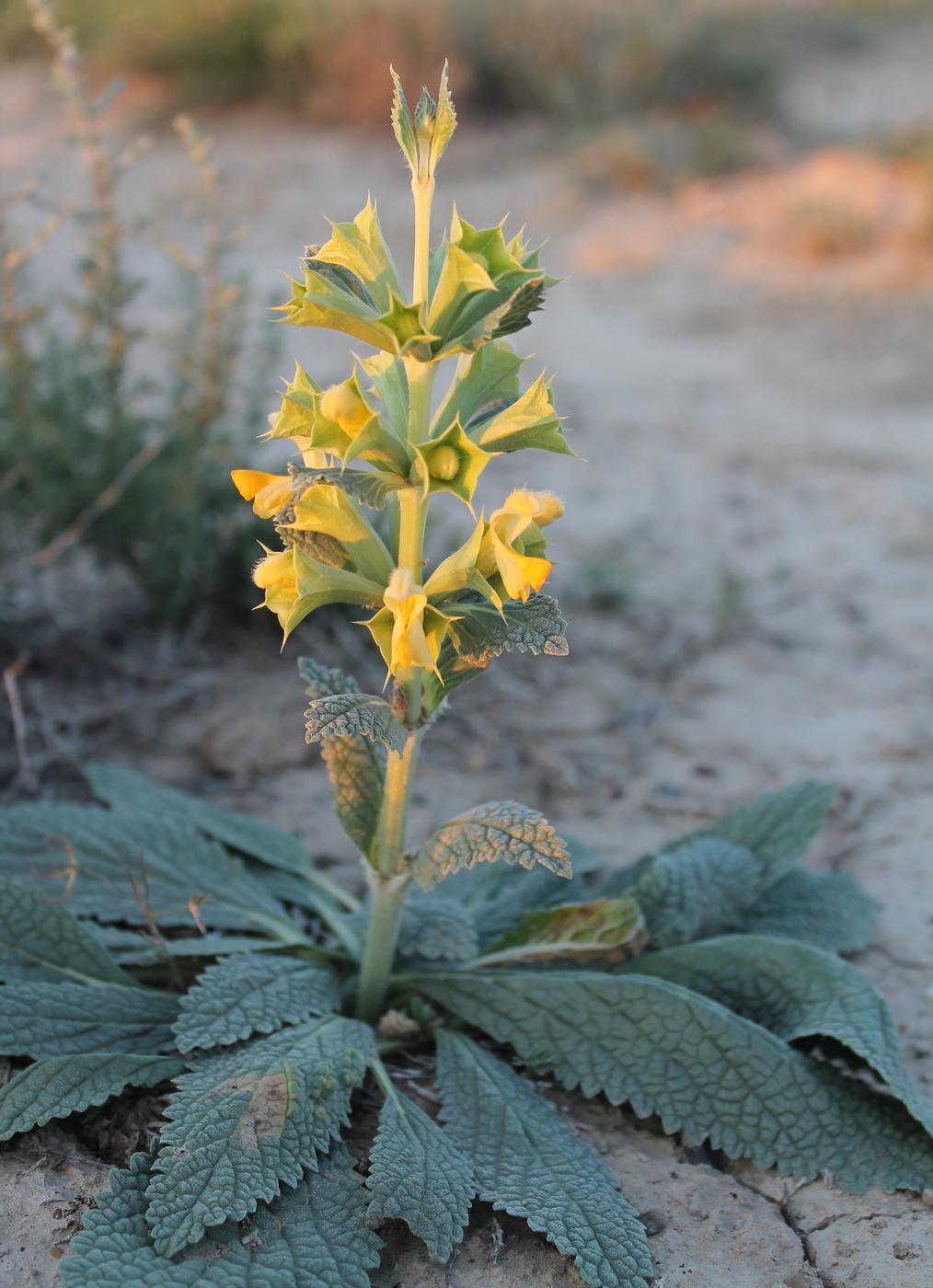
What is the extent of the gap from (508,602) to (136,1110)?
1041 mm

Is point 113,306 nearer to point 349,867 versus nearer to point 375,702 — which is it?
point 349,867

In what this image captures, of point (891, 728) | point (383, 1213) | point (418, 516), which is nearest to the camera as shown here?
point (383, 1213)

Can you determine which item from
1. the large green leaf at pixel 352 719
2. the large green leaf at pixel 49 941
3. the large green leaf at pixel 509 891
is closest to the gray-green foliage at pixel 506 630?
the large green leaf at pixel 352 719

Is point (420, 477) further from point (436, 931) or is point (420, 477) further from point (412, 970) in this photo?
point (412, 970)

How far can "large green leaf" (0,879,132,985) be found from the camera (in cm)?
225

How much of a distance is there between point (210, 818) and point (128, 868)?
0.31 metres

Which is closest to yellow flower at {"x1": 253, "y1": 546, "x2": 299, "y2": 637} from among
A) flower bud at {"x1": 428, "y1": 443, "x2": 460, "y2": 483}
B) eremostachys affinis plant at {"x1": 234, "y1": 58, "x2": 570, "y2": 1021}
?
eremostachys affinis plant at {"x1": 234, "y1": 58, "x2": 570, "y2": 1021}

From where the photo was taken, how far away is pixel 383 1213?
1.80m

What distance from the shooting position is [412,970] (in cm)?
240

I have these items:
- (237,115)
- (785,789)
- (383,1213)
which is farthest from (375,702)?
(237,115)

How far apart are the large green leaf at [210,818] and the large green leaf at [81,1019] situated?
0.53 meters

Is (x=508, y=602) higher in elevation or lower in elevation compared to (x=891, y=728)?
higher

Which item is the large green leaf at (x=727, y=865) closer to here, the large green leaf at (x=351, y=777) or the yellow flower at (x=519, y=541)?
the large green leaf at (x=351, y=777)

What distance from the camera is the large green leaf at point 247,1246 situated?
1689mm
